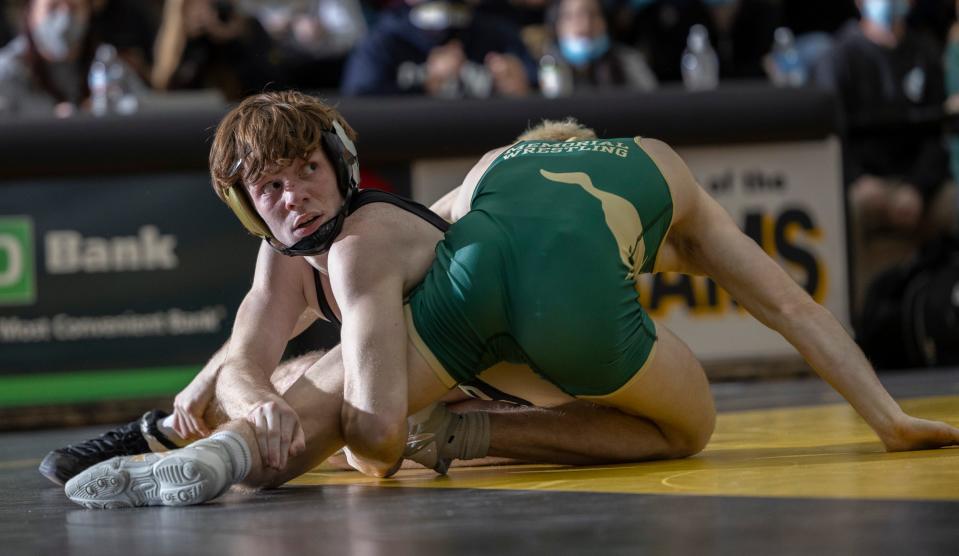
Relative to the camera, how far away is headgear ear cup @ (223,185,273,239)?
9.71ft

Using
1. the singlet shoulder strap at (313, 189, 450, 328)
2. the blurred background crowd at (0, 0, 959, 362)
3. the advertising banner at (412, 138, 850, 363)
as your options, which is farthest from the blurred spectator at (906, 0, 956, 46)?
the singlet shoulder strap at (313, 189, 450, 328)

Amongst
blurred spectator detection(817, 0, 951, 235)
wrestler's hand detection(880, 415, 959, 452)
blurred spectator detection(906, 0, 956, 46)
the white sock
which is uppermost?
blurred spectator detection(906, 0, 956, 46)

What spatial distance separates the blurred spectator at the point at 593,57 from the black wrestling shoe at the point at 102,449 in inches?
171

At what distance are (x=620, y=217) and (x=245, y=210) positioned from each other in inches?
30.9

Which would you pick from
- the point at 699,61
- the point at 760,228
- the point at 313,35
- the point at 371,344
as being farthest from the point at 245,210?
the point at 313,35

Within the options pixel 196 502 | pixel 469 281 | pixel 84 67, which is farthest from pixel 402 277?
pixel 84 67

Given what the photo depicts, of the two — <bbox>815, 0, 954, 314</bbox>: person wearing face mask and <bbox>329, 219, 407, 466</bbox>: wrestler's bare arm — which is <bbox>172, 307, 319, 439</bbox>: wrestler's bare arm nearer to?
<bbox>329, 219, 407, 466</bbox>: wrestler's bare arm

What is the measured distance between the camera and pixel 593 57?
296 inches

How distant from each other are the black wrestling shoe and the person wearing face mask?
3.64m

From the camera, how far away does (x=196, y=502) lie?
274 cm

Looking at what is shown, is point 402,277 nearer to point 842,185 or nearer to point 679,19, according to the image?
point 842,185

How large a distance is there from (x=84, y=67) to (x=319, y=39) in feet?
5.43

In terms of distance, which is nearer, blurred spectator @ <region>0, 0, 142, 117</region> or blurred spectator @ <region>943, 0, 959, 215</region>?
blurred spectator @ <region>0, 0, 142, 117</region>

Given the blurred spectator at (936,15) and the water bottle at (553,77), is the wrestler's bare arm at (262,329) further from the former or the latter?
the blurred spectator at (936,15)
